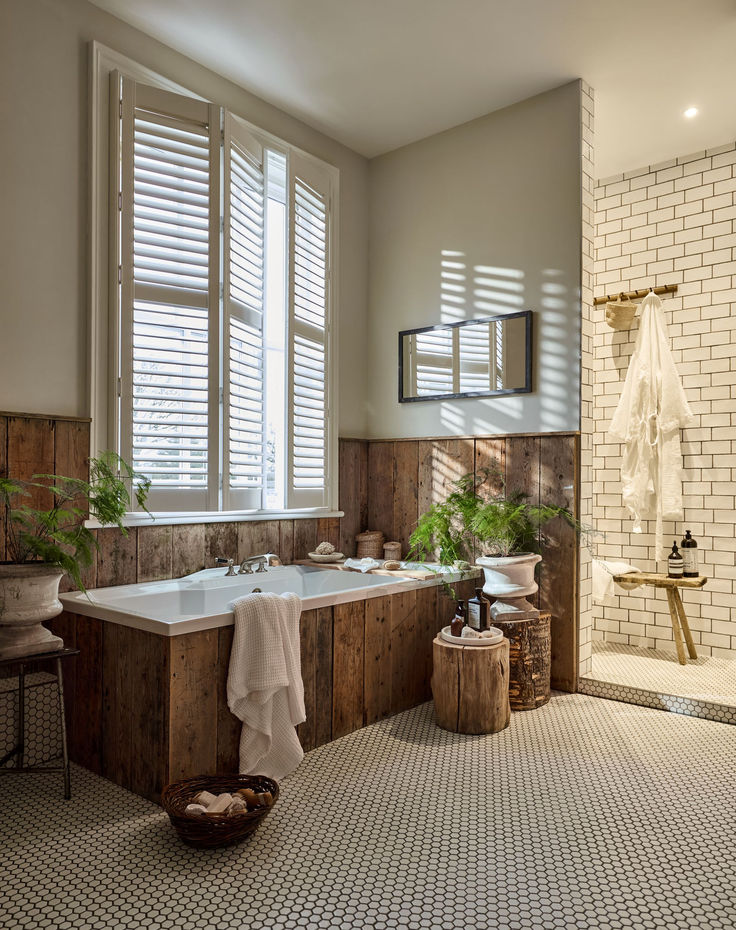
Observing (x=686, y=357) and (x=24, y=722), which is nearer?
(x=24, y=722)

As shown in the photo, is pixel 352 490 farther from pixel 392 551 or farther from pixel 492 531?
pixel 492 531

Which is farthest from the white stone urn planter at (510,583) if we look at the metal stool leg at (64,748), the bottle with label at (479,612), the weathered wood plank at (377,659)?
the metal stool leg at (64,748)

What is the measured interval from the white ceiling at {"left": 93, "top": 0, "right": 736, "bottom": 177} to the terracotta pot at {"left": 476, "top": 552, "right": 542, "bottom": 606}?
2342 millimetres

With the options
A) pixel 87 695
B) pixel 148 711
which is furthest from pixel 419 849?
pixel 87 695

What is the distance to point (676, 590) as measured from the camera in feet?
13.0

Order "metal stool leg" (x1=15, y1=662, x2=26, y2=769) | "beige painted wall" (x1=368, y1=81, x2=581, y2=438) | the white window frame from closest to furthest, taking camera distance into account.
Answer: "metal stool leg" (x1=15, y1=662, x2=26, y2=769), the white window frame, "beige painted wall" (x1=368, y1=81, x2=581, y2=438)

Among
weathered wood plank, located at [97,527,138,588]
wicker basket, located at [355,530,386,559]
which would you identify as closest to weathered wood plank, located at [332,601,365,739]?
weathered wood plank, located at [97,527,138,588]

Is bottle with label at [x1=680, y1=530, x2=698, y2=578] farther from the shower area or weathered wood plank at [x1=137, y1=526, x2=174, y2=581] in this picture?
weathered wood plank at [x1=137, y1=526, x2=174, y2=581]

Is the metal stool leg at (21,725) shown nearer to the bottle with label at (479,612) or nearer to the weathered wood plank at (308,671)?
the weathered wood plank at (308,671)

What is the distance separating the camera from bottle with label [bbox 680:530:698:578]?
405 centimetres

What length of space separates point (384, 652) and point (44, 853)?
1.58 meters

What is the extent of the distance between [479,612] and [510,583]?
340 mm

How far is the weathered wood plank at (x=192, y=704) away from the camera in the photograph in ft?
7.48

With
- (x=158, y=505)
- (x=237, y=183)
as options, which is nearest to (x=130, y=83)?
(x=237, y=183)
